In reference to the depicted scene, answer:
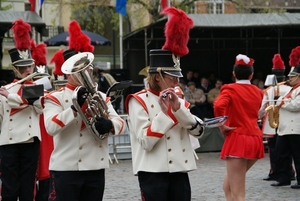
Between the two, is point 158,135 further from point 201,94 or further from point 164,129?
point 201,94

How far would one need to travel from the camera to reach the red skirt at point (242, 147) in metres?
8.09

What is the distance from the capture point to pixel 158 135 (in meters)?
6.04

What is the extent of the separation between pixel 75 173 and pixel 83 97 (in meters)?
0.71

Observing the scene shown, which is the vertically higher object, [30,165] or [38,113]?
[38,113]

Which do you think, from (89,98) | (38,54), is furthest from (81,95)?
(38,54)

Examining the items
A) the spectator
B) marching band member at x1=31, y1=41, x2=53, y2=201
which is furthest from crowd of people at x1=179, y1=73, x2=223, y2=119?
marching band member at x1=31, y1=41, x2=53, y2=201

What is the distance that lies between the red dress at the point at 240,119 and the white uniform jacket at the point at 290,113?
376 cm

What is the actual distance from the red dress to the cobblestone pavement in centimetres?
253

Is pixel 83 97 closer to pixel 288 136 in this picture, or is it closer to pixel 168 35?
pixel 168 35

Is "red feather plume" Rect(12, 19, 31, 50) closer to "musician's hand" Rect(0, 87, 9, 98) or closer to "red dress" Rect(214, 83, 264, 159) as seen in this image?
"musician's hand" Rect(0, 87, 9, 98)

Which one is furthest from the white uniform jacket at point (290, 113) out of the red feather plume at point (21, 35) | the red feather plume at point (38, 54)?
the red feather plume at point (21, 35)

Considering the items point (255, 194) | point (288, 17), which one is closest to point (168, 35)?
point (255, 194)

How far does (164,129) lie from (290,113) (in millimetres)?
6364

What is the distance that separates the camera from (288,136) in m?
12.2
